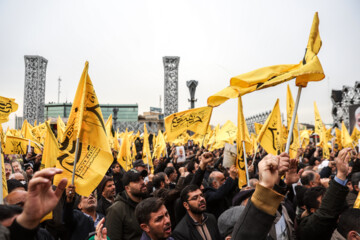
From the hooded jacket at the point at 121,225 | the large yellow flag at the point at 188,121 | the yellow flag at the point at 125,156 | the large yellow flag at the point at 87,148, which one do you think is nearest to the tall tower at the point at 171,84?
the yellow flag at the point at 125,156

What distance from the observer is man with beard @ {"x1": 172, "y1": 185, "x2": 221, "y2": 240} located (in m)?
3.50

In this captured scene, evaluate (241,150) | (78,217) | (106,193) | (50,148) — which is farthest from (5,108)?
(241,150)

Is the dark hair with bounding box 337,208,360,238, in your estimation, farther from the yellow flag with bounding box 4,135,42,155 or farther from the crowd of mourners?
the yellow flag with bounding box 4,135,42,155

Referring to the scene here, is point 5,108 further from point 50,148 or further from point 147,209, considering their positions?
point 147,209

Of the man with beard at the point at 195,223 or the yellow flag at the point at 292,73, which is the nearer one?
the yellow flag at the point at 292,73

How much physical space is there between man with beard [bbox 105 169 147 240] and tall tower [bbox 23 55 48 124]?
138ft

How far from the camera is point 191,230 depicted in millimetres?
3523

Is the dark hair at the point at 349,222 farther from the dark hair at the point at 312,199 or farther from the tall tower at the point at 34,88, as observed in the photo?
the tall tower at the point at 34,88

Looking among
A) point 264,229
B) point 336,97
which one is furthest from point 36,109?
point 264,229

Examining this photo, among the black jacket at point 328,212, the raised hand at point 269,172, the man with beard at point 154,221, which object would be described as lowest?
the man with beard at point 154,221

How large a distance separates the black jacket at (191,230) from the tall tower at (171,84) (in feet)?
131

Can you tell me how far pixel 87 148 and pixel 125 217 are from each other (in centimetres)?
90

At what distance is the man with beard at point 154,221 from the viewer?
2.99m

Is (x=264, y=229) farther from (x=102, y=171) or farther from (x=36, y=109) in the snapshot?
(x=36, y=109)
